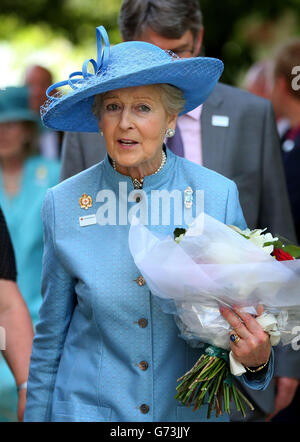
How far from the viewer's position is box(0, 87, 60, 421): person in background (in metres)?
5.30

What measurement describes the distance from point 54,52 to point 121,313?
14498 mm

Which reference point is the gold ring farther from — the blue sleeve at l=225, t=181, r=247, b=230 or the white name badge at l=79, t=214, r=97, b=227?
the white name badge at l=79, t=214, r=97, b=227

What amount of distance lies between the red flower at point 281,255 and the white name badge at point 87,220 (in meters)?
0.69

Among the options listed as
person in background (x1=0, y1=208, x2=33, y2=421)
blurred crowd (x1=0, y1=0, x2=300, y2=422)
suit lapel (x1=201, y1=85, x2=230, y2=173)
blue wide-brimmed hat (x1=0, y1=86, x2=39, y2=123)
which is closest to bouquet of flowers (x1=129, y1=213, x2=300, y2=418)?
person in background (x1=0, y1=208, x2=33, y2=421)

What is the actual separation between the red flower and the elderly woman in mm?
309

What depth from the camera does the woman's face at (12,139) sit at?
19.9ft

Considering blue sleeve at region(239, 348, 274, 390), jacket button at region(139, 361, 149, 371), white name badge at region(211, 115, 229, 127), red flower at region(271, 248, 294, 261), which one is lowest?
blue sleeve at region(239, 348, 274, 390)

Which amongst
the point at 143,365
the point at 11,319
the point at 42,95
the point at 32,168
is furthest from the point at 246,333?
the point at 42,95

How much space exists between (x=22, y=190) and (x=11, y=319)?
2.03 metres

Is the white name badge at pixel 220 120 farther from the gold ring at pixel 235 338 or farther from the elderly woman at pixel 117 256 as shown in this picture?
the gold ring at pixel 235 338

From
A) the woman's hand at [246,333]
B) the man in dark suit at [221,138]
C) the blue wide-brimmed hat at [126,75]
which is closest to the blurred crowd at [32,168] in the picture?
the man in dark suit at [221,138]

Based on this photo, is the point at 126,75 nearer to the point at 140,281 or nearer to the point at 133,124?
the point at 133,124

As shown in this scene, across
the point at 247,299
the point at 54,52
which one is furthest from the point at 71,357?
the point at 54,52

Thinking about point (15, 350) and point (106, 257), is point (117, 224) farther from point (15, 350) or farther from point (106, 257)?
point (15, 350)
